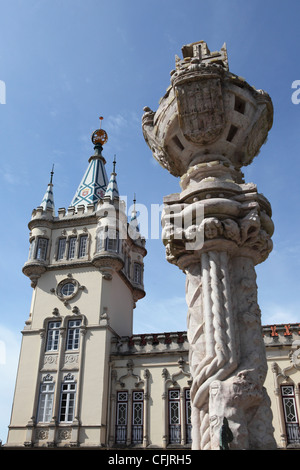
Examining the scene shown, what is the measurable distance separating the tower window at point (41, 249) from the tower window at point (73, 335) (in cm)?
549

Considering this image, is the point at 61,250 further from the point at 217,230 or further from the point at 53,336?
the point at 217,230

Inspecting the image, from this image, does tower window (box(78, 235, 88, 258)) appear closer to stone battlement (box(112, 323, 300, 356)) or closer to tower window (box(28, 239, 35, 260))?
tower window (box(28, 239, 35, 260))

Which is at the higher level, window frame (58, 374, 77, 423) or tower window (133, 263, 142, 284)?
tower window (133, 263, 142, 284)

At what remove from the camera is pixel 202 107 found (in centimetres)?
666

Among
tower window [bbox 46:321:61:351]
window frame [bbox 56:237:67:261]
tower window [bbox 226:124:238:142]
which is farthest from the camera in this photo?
window frame [bbox 56:237:67:261]

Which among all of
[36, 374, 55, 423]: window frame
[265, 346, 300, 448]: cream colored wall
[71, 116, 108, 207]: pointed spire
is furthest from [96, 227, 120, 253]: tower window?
[265, 346, 300, 448]: cream colored wall

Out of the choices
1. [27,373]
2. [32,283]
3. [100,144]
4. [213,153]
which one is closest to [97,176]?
[100,144]

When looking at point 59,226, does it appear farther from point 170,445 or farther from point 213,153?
point 213,153

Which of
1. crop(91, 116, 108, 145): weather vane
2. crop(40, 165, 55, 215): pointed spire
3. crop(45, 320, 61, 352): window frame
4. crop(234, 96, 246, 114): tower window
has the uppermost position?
crop(91, 116, 108, 145): weather vane

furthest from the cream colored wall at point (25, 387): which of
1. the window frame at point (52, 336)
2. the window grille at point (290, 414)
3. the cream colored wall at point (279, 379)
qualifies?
the window grille at point (290, 414)

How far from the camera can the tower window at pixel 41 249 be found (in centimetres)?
3172

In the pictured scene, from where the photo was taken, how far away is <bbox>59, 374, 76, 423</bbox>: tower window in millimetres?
26234

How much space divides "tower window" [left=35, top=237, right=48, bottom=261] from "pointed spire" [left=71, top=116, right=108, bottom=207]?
4334mm

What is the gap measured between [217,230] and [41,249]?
27490 mm
